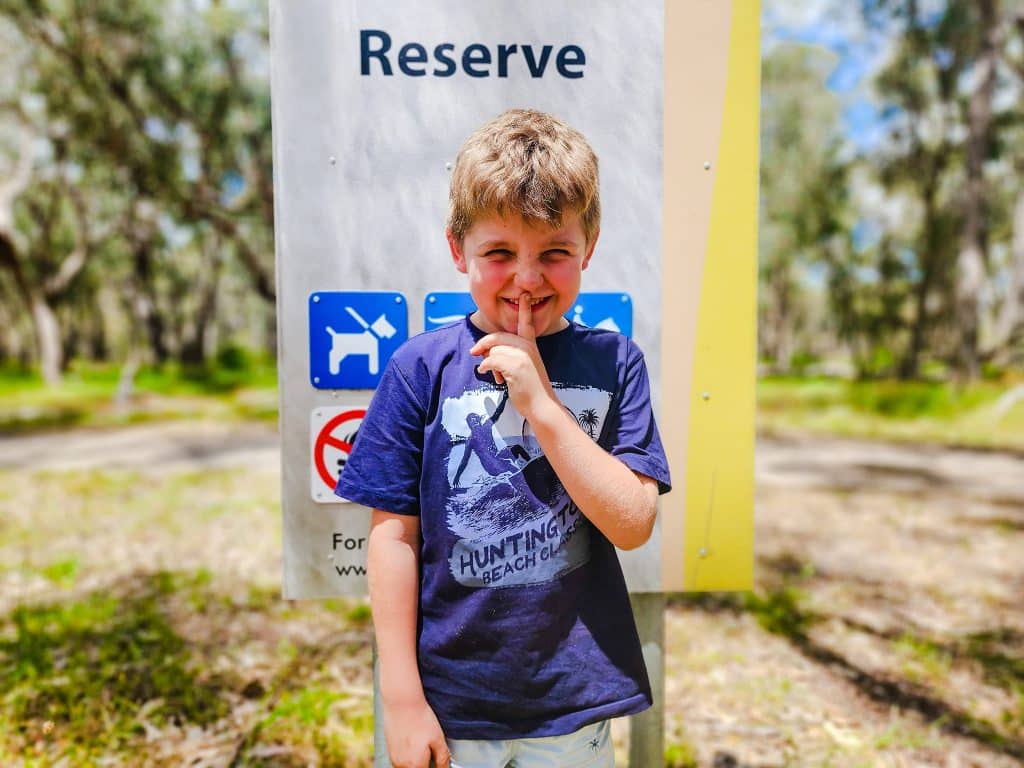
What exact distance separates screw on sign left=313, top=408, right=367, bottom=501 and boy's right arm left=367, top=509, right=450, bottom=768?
42cm

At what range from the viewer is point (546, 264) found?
126 cm

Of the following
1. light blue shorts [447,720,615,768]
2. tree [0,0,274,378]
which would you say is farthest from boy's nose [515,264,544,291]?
tree [0,0,274,378]

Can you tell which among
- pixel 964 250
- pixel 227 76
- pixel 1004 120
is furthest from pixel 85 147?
pixel 1004 120

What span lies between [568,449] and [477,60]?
93cm

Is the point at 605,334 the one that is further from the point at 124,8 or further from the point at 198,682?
the point at 124,8

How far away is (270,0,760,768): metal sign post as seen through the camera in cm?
166

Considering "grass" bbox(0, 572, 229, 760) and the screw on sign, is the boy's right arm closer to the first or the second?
the screw on sign

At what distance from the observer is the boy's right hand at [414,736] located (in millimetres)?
1261

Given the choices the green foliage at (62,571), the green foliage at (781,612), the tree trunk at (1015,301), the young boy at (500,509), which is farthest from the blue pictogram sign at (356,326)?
the tree trunk at (1015,301)

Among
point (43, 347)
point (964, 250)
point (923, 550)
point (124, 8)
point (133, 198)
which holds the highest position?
point (124, 8)

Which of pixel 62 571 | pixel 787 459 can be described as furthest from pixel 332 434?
pixel 787 459

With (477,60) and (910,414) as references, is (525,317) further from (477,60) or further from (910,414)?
(910,414)

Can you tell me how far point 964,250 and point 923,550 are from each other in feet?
37.9

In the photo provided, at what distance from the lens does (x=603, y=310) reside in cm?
170
